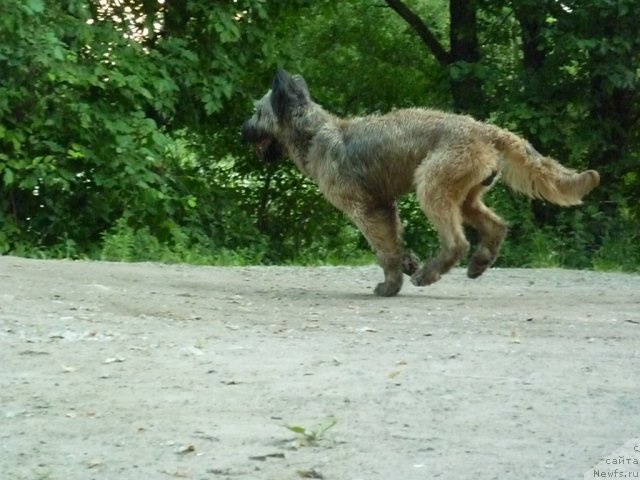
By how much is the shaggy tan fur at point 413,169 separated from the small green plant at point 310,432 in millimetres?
4882

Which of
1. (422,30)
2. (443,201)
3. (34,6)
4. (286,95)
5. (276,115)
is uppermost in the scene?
(422,30)

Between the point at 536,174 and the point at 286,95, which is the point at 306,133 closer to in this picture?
the point at 286,95

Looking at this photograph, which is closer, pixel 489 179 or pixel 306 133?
pixel 489 179

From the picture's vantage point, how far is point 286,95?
37.4 feet

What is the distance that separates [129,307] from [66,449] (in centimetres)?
370

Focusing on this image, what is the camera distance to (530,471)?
499cm

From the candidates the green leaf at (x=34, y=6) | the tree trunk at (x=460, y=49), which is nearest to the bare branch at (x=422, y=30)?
the tree trunk at (x=460, y=49)

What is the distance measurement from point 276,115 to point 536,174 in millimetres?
2499

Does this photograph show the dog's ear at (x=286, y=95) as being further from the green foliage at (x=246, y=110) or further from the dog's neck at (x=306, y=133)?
the green foliage at (x=246, y=110)

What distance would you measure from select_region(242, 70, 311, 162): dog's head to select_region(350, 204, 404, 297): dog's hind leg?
1172mm

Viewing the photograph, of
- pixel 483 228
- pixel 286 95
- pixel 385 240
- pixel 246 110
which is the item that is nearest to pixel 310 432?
pixel 385 240

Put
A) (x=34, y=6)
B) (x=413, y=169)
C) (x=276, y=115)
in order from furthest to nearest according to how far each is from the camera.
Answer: (x=34, y=6)
(x=276, y=115)
(x=413, y=169)

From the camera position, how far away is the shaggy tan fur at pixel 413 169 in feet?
33.7

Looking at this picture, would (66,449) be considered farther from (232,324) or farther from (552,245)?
(552,245)
